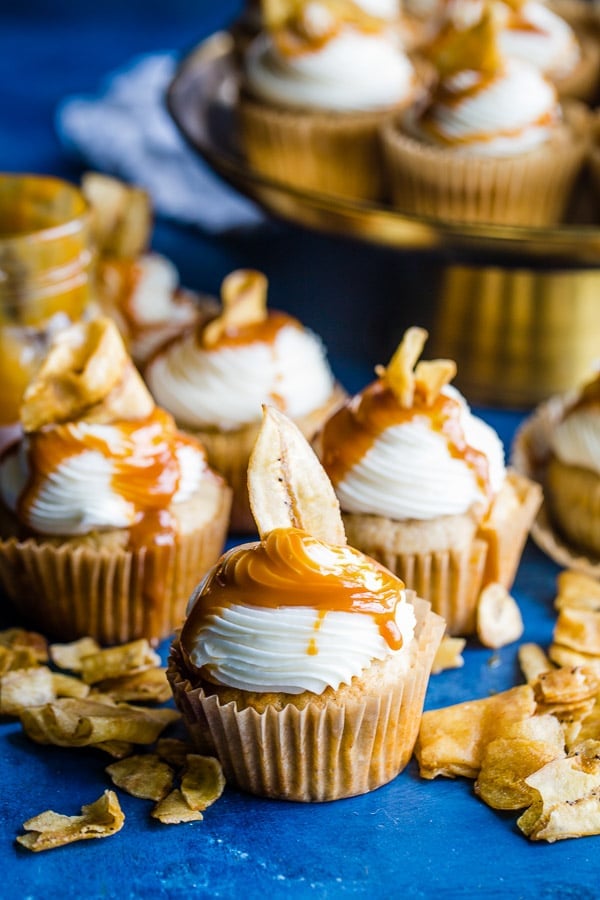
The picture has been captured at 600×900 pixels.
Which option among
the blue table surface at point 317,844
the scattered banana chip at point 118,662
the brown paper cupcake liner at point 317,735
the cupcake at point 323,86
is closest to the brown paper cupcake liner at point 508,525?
the blue table surface at point 317,844

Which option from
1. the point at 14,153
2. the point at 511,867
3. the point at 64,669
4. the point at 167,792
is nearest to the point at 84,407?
the point at 64,669

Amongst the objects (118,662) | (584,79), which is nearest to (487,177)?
(584,79)

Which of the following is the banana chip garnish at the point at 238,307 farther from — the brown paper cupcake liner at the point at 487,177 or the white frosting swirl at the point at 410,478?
the brown paper cupcake liner at the point at 487,177

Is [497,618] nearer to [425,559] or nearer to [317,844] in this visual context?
[425,559]

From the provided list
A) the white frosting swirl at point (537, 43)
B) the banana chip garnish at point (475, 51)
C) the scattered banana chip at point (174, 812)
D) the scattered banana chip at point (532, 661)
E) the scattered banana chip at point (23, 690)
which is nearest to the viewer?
the scattered banana chip at point (174, 812)

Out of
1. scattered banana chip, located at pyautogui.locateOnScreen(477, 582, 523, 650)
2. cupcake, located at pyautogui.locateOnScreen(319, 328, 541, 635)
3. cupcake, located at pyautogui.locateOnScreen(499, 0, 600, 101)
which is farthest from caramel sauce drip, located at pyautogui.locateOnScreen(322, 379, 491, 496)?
cupcake, located at pyautogui.locateOnScreen(499, 0, 600, 101)

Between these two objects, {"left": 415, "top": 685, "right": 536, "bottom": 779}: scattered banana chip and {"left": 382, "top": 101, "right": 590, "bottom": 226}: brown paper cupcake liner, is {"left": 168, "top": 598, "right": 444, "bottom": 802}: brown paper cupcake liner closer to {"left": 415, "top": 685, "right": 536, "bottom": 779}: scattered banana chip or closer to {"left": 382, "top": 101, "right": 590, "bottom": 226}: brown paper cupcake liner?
{"left": 415, "top": 685, "right": 536, "bottom": 779}: scattered banana chip

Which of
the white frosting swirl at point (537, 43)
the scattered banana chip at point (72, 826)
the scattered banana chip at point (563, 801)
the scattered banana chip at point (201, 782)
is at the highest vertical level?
the white frosting swirl at point (537, 43)
